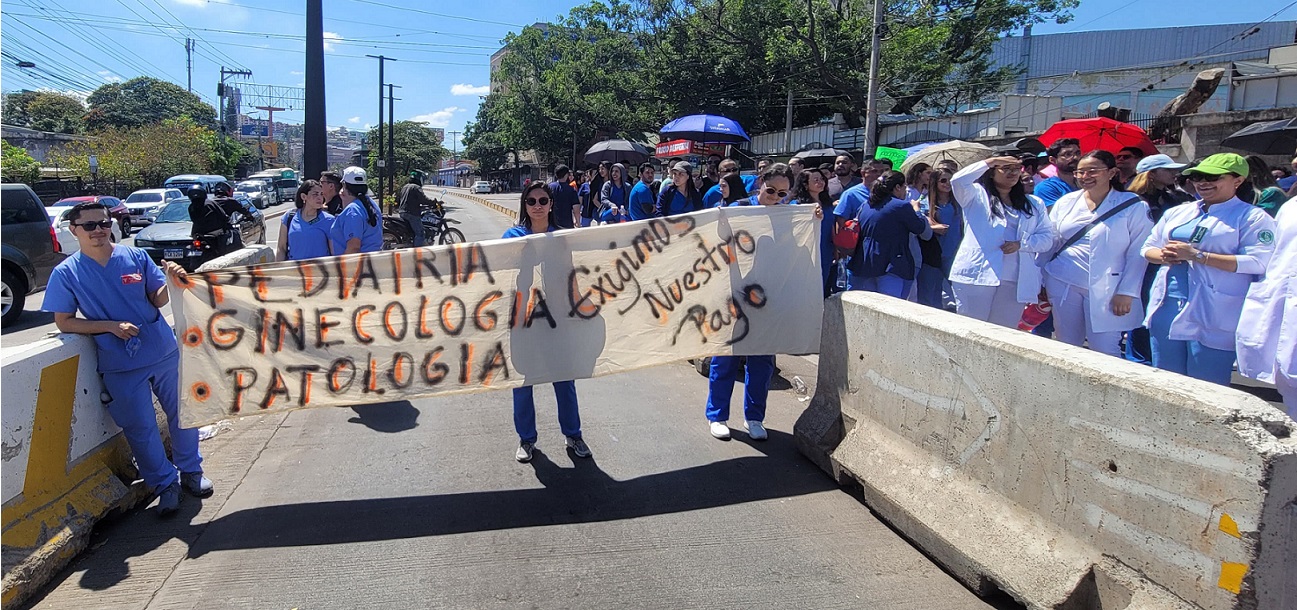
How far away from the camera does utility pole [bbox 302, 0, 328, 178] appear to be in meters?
13.8

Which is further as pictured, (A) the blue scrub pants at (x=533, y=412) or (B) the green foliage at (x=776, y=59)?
(B) the green foliage at (x=776, y=59)

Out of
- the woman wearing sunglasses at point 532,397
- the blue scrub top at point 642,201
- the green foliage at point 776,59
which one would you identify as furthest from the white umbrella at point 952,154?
the green foliage at point 776,59

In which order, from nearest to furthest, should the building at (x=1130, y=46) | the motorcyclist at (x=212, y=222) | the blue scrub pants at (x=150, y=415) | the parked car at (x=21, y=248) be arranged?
the blue scrub pants at (x=150, y=415)
the parked car at (x=21, y=248)
the motorcyclist at (x=212, y=222)
the building at (x=1130, y=46)

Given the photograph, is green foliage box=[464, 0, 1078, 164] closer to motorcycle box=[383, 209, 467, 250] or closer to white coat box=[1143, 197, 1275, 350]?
motorcycle box=[383, 209, 467, 250]

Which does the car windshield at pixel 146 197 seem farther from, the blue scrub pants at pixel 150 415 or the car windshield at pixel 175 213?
the blue scrub pants at pixel 150 415

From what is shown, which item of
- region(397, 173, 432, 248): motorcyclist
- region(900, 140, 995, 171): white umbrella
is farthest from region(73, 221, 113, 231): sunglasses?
region(397, 173, 432, 248): motorcyclist

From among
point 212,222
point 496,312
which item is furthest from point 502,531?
point 212,222

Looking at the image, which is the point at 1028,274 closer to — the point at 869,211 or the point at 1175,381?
the point at 869,211

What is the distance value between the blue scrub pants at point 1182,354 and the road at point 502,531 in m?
1.99

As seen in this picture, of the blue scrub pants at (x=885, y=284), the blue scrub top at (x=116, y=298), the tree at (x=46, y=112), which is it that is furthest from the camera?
the tree at (x=46, y=112)

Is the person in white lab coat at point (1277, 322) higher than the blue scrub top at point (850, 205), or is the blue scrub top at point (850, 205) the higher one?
the blue scrub top at point (850, 205)

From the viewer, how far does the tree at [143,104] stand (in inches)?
2766

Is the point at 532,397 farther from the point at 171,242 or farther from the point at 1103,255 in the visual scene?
the point at 171,242

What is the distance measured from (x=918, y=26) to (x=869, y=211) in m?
28.2
